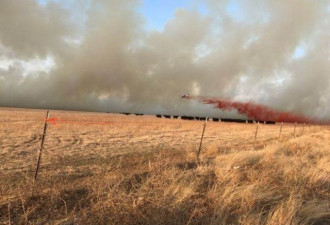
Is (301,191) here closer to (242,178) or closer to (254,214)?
(242,178)

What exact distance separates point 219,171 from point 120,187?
2990mm

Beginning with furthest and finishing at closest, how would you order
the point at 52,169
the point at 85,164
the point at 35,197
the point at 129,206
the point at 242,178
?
the point at 85,164, the point at 52,169, the point at 242,178, the point at 35,197, the point at 129,206

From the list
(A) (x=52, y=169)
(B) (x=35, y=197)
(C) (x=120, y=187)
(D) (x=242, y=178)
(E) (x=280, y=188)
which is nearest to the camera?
(B) (x=35, y=197)

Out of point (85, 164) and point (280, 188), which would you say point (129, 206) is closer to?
point (280, 188)

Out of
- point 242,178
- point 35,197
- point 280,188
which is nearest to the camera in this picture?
point 35,197

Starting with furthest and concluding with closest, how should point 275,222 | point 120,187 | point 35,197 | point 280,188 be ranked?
point 280,188, point 120,187, point 35,197, point 275,222

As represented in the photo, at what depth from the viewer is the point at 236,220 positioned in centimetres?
548

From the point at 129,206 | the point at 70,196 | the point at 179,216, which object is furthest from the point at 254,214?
the point at 70,196

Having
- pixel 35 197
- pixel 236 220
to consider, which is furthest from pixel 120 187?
pixel 236 220

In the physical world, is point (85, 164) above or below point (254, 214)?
below

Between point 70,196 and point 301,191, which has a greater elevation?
point 301,191

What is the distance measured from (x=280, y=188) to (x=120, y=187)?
385 cm

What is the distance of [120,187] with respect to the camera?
7.03 metres

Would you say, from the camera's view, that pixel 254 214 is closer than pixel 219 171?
Yes
